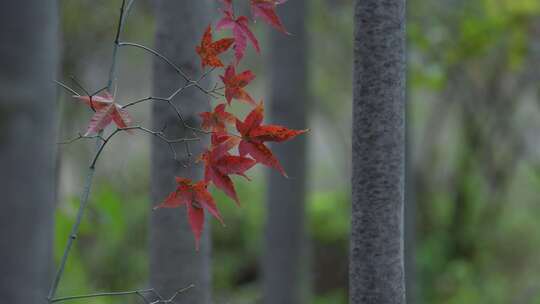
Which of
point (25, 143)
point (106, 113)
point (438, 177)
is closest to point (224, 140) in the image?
point (106, 113)

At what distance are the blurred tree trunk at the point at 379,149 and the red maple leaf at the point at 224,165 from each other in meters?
0.33

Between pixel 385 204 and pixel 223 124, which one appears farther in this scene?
pixel 223 124

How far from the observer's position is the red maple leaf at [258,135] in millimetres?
1973

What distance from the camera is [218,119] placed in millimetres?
2262

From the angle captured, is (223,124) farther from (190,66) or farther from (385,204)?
(190,66)

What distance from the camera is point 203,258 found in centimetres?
310

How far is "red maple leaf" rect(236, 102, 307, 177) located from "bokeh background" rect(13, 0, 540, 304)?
239 inches

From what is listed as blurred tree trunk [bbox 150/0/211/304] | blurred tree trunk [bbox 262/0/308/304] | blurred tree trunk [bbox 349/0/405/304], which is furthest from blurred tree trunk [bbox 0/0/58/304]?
blurred tree trunk [bbox 262/0/308/304]

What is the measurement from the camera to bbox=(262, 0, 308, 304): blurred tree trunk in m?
5.55

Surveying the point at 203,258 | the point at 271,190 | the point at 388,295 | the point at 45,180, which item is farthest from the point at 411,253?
the point at 45,180

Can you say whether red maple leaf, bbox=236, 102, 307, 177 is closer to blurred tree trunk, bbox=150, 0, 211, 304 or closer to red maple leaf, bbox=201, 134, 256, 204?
red maple leaf, bbox=201, 134, 256, 204

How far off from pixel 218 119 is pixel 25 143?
101cm

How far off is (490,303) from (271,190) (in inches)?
140

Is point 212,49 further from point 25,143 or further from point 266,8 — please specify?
point 25,143
